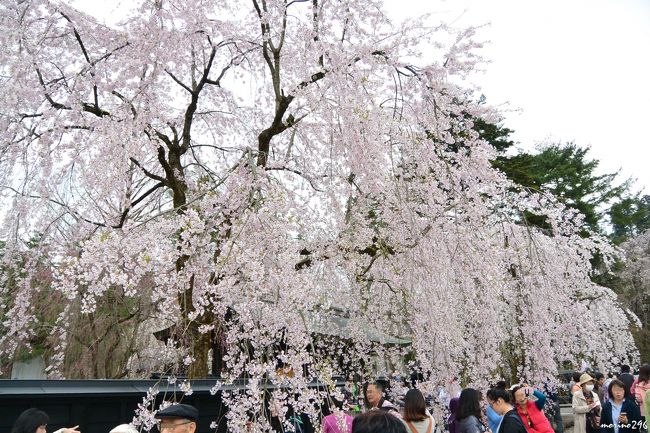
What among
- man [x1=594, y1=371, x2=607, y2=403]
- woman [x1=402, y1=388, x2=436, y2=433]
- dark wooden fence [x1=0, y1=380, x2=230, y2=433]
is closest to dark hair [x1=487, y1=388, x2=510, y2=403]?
woman [x1=402, y1=388, x2=436, y2=433]

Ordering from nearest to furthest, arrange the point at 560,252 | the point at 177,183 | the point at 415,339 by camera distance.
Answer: the point at 177,183
the point at 415,339
the point at 560,252

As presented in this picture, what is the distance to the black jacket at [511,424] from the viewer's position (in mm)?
3826

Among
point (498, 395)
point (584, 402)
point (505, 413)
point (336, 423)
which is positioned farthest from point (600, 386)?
point (336, 423)

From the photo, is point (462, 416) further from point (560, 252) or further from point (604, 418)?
point (560, 252)

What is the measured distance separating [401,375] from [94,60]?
782 cm

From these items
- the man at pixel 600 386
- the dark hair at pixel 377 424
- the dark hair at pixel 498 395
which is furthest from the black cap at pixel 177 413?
the man at pixel 600 386

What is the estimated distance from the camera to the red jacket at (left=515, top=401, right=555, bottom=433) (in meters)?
4.38

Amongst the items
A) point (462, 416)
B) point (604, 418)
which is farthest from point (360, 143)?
point (604, 418)

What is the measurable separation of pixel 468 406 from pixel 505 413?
0.94ft

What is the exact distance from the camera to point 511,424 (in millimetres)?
3852

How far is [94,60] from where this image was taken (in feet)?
18.9

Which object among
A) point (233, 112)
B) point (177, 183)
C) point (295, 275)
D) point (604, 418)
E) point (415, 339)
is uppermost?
point (233, 112)

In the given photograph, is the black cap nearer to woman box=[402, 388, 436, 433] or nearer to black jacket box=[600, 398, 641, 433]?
woman box=[402, 388, 436, 433]

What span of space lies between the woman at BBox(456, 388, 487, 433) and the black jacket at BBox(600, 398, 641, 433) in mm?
1623
